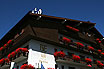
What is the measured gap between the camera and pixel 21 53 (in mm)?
19547

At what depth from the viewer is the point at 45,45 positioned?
21438mm

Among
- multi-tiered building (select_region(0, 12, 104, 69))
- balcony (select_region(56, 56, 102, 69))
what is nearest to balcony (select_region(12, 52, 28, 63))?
multi-tiered building (select_region(0, 12, 104, 69))

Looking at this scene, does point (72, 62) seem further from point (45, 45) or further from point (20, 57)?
point (20, 57)

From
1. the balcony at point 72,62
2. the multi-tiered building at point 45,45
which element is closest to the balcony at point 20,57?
the multi-tiered building at point 45,45

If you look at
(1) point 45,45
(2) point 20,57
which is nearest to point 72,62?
(1) point 45,45

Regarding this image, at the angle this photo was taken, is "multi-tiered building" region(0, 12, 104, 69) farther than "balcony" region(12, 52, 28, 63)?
Yes

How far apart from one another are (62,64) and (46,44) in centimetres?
386

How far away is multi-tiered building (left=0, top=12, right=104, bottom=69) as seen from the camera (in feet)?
65.0

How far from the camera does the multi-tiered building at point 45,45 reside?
65.0 feet

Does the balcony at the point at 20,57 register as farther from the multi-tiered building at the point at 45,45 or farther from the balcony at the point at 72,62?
the balcony at the point at 72,62

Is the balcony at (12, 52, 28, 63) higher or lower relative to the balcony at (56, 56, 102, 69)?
higher

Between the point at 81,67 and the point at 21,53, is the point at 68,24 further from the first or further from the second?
the point at 21,53

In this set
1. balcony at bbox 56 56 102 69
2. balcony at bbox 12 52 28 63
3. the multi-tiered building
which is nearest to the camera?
balcony at bbox 12 52 28 63

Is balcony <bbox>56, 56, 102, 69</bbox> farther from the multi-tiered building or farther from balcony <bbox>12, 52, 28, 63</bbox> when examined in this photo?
balcony <bbox>12, 52, 28, 63</bbox>
